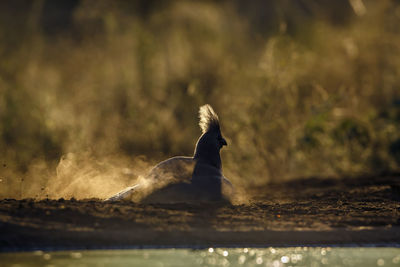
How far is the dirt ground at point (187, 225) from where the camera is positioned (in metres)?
8.04

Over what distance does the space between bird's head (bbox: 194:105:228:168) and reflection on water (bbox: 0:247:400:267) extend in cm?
287

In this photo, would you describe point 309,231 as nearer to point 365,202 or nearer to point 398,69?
point 365,202

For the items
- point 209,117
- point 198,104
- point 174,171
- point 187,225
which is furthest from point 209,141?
point 198,104

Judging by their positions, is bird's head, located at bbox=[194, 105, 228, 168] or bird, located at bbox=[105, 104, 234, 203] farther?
bird's head, located at bbox=[194, 105, 228, 168]

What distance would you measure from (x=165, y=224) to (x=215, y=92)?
7.46m

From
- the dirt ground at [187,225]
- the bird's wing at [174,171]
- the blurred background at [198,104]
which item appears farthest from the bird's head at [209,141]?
the blurred background at [198,104]

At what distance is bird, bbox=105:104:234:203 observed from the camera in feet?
32.9

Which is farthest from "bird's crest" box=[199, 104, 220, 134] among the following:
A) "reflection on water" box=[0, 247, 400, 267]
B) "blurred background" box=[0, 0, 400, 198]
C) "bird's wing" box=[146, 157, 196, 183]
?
"reflection on water" box=[0, 247, 400, 267]

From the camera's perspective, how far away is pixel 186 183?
33.0 ft

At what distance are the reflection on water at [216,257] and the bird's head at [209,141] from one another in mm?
2868

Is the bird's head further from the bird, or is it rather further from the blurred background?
the blurred background

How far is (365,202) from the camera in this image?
37.5 feet

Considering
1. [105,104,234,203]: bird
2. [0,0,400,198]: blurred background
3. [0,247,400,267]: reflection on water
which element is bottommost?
[0,247,400,267]: reflection on water

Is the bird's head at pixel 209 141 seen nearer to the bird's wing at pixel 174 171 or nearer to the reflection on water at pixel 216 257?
the bird's wing at pixel 174 171
